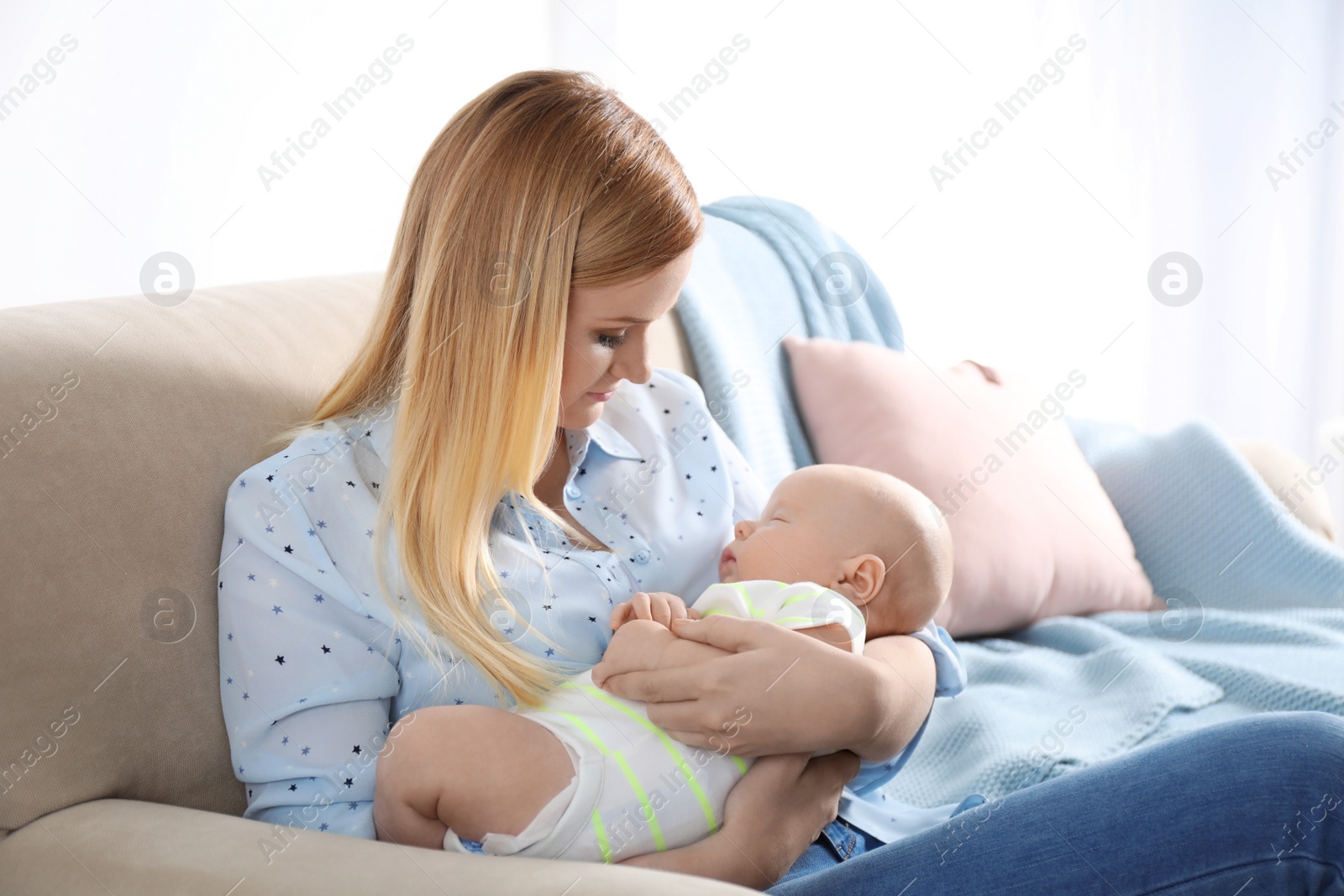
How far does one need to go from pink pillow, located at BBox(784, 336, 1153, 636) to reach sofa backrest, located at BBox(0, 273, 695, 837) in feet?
3.34

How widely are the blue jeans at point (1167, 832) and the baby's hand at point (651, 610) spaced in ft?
0.91

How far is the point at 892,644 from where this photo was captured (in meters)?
1.18

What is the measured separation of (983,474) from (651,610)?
91 centimetres

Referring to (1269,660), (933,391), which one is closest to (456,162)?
(933,391)

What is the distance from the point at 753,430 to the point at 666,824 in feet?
2.96

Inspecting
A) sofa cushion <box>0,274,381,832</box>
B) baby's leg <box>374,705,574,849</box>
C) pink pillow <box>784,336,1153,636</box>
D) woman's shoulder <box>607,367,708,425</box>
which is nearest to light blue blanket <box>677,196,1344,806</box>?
pink pillow <box>784,336,1153,636</box>

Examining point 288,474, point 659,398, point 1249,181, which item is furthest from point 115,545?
point 1249,181

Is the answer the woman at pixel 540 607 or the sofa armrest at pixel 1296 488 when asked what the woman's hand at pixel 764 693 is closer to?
the woman at pixel 540 607

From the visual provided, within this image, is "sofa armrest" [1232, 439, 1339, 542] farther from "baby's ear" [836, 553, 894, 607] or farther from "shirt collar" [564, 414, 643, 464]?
"shirt collar" [564, 414, 643, 464]

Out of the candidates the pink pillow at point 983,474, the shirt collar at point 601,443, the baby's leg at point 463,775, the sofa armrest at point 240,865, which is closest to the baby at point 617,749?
the baby's leg at point 463,775

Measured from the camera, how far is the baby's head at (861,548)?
3.96 ft

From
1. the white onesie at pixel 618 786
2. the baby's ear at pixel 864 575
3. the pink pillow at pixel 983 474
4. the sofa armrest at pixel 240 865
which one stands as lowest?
the sofa armrest at pixel 240 865

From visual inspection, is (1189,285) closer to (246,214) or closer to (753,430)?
(753,430)

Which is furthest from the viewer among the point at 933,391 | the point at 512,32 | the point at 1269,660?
the point at 512,32
